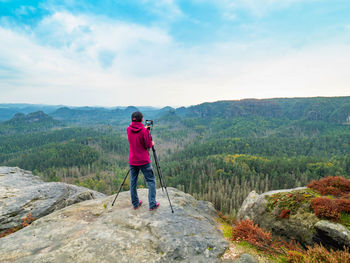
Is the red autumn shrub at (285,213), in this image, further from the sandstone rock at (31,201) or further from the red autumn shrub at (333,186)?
the sandstone rock at (31,201)

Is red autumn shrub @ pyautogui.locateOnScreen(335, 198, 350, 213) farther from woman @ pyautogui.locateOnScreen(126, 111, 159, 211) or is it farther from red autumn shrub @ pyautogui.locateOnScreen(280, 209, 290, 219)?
woman @ pyautogui.locateOnScreen(126, 111, 159, 211)

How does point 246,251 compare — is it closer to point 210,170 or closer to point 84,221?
point 84,221

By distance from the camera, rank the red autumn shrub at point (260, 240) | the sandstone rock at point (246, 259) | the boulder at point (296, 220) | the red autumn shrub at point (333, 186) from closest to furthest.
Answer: the sandstone rock at point (246, 259)
the red autumn shrub at point (260, 240)
the boulder at point (296, 220)
the red autumn shrub at point (333, 186)

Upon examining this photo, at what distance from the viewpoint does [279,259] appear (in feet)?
22.4

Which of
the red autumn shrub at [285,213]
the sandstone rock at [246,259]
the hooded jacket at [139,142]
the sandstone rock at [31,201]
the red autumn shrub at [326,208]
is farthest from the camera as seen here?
the sandstone rock at [31,201]

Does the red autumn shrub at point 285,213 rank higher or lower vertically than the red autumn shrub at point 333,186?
lower

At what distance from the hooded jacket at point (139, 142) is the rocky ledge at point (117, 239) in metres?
3.44

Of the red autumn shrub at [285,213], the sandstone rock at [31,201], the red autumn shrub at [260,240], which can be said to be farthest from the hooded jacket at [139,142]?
the red autumn shrub at [285,213]

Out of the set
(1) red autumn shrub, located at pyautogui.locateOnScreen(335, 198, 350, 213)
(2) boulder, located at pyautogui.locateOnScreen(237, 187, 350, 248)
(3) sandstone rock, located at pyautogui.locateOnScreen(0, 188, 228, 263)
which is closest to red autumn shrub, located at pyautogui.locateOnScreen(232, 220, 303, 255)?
(3) sandstone rock, located at pyautogui.locateOnScreen(0, 188, 228, 263)

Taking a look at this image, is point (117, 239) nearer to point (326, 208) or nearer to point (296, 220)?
point (296, 220)

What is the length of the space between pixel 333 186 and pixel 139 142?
50.9ft

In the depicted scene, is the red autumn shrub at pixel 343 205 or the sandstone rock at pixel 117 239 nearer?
the sandstone rock at pixel 117 239

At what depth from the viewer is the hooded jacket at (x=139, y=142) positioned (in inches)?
364

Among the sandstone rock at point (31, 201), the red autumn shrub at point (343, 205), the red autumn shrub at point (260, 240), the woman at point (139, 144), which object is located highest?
the woman at point (139, 144)
